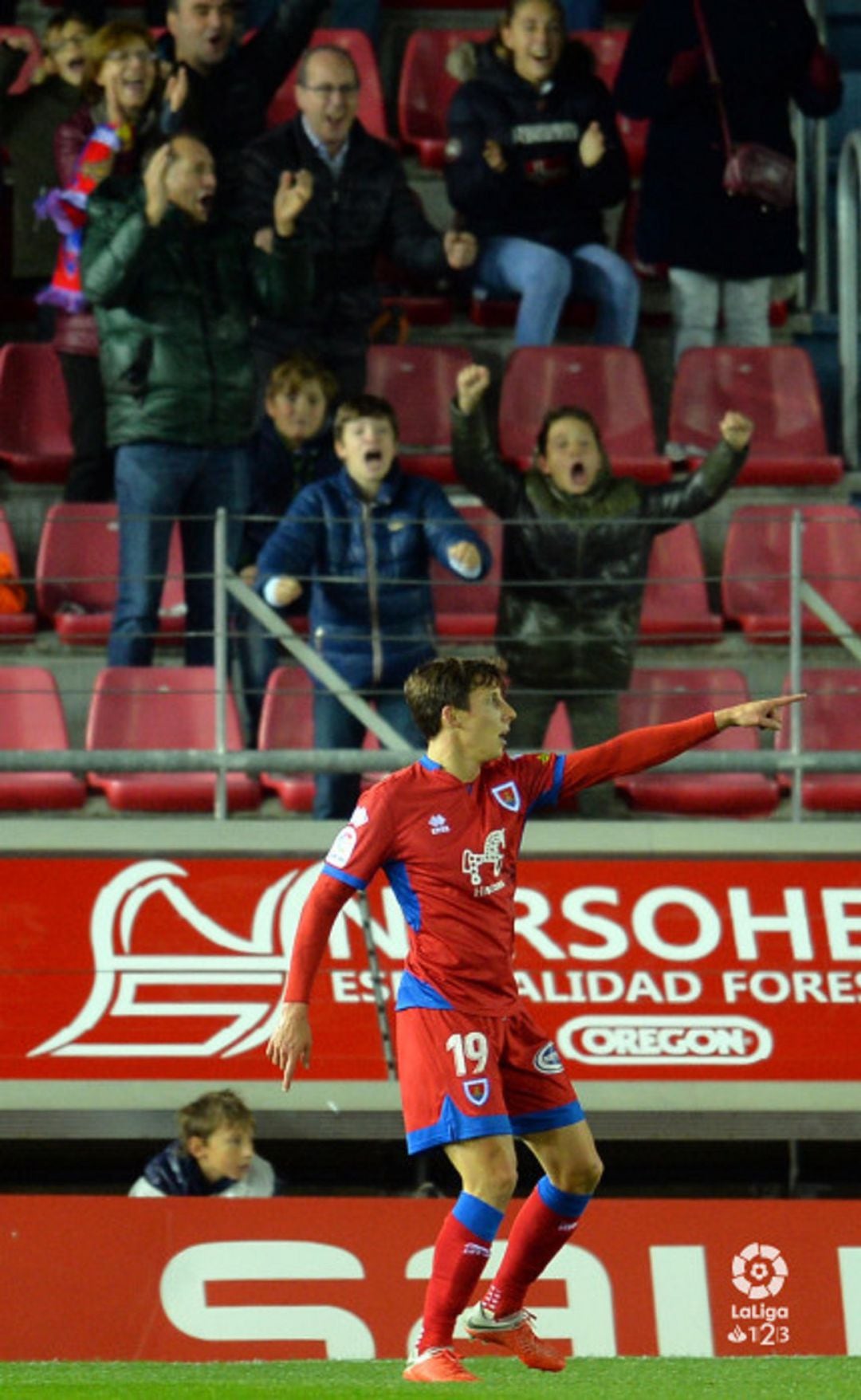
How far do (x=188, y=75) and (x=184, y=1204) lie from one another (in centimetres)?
480

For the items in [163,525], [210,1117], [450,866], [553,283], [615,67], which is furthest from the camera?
[615,67]

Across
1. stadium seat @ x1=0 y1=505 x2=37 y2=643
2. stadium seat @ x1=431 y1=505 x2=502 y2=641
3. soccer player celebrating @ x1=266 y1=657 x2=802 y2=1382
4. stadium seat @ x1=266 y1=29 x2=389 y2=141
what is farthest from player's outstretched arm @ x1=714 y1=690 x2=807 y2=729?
stadium seat @ x1=266 y1=29 x2=389 y2=141

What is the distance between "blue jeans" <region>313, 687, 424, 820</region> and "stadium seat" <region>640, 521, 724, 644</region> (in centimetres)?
135

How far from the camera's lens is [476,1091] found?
614cm

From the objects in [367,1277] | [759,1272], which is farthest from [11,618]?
[759,1272]

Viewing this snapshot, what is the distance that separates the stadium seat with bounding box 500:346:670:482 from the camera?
35.2 feet

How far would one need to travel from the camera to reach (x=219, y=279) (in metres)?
9.53

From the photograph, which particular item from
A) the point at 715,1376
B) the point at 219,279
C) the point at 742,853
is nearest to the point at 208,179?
the point at 219,279

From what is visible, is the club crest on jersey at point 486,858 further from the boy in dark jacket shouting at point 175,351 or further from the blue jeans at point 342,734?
the boy in dark jacket shouting at point 175,351

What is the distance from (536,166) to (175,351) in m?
2.07

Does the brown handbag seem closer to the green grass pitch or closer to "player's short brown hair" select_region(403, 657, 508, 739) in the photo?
"player's short brown hair" select_region(403, 657, 508, 739)

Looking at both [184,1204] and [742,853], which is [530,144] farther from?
[184,1204]

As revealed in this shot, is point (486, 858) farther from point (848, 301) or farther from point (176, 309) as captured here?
point (848, 301)

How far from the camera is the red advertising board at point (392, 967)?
28.3 ft
